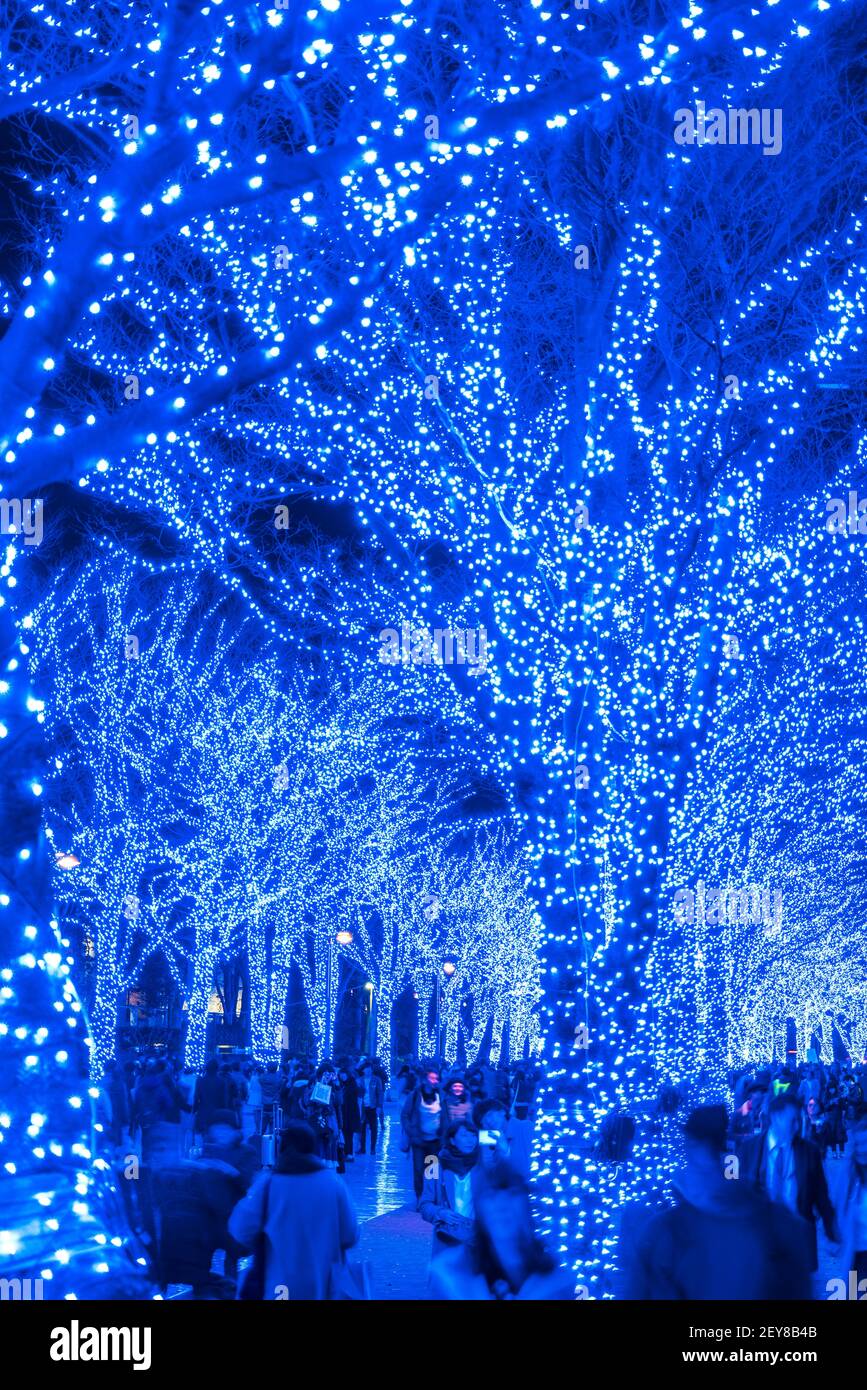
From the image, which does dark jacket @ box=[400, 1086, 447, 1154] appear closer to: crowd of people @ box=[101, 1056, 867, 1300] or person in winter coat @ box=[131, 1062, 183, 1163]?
crowd of people @ box=[101, 1056, 867, 1300]

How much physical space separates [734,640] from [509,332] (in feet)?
9.48

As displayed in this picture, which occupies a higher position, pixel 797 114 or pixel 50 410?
pixel 797 114

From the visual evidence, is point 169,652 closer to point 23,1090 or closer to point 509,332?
point 509,332

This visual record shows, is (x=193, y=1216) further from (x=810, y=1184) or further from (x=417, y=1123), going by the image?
(x=417, y=1123)

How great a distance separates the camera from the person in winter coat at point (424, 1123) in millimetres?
15461

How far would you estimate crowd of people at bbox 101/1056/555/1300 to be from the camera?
22.9ft

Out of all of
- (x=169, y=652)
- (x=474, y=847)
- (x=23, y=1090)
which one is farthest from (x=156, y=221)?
(x=474, y=847)

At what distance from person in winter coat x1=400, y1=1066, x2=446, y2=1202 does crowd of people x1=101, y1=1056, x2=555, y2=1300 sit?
0.05 feet

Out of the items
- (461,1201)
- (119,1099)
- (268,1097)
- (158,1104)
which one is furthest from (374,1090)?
(461,1201)

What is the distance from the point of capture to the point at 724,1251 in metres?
5.69

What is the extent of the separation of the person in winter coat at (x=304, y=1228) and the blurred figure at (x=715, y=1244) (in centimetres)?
158

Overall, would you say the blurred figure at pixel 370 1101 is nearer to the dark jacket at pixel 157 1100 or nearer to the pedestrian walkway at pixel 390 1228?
the pedestrian walkway at pixel 390 1228

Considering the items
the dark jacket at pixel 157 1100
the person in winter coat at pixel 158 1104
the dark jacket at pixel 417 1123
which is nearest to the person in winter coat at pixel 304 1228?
the person in winter coat at pixel 158 1104

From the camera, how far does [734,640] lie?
12188 millimetres
